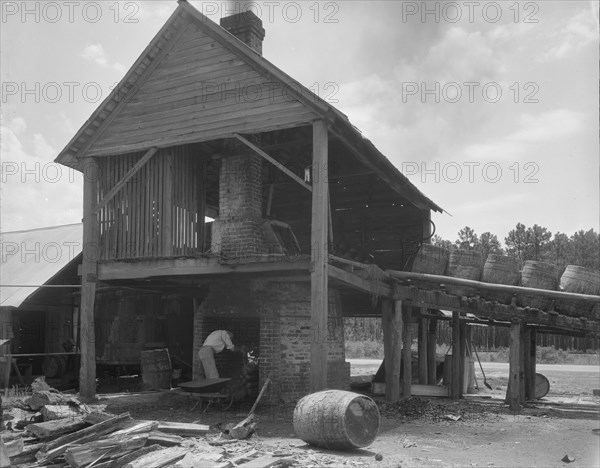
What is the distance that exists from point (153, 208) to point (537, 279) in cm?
915

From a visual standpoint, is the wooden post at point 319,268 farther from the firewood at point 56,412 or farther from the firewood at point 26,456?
the firewood at point 26,456

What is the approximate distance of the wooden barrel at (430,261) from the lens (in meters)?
16.2

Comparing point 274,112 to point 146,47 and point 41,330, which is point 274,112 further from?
point 41,330

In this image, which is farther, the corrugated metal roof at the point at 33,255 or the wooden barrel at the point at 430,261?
the corrugated metal roof at the point at 33,255

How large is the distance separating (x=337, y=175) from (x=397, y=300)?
11.2 ft

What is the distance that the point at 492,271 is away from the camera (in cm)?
1587

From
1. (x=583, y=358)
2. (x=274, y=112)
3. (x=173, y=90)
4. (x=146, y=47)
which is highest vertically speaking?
(x=146, y=47)

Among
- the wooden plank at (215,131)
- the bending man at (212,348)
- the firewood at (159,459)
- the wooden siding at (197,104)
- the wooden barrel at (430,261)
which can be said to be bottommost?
the firewood at (159,459)

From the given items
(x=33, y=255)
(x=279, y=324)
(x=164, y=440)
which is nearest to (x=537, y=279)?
(x=279, y=324)

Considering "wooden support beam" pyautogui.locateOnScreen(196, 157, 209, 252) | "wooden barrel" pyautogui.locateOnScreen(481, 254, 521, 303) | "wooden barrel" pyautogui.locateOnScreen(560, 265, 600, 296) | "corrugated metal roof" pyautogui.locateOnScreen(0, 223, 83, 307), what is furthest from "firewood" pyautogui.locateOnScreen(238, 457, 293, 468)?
"corrugated metal roof" pyautogui.locateOnScreen(0, 223, 83, 307)

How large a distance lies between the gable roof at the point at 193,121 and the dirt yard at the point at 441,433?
18.0ft

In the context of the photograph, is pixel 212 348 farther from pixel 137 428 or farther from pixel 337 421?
pixel 337 421

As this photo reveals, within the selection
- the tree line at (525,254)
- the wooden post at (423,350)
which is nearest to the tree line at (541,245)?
the tree line at (525,254)

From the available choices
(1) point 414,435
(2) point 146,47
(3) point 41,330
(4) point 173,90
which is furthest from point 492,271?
(3) point 41,330
